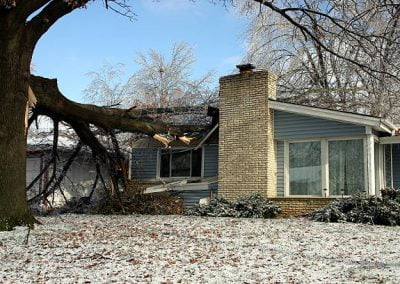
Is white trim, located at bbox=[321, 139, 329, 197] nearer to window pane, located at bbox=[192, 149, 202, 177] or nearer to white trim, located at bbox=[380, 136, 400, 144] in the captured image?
white trim, located at bbox=[380, 136, 400, 144]

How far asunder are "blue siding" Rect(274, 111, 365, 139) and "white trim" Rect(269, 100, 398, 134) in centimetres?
29

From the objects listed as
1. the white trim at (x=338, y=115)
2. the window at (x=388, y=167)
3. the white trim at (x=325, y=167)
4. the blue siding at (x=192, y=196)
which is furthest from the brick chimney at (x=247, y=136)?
the window at (x=388, y=167)

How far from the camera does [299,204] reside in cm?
1495

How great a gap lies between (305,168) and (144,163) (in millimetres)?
7009

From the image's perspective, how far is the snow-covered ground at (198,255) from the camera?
619 cm

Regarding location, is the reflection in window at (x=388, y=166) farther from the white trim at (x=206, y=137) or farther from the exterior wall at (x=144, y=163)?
the exterior wall at (x=144, y=163)

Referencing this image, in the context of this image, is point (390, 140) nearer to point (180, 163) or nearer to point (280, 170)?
point (280, 170)

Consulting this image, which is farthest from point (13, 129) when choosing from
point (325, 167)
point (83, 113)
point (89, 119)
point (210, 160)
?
point (210, 160)

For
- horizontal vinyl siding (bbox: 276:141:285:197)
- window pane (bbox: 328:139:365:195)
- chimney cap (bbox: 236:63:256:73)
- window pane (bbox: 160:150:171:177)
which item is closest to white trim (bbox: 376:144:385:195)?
window pane (bbox: 328:139:365:195)

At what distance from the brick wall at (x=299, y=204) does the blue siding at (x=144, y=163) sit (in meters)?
6.01

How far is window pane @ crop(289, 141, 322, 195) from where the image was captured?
15320mm

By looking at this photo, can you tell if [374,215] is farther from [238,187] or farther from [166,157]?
[166,157]

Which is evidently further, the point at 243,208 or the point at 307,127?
the point at 307,127

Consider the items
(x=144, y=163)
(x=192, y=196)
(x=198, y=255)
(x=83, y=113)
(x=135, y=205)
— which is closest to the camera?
(x=198, y=255)
